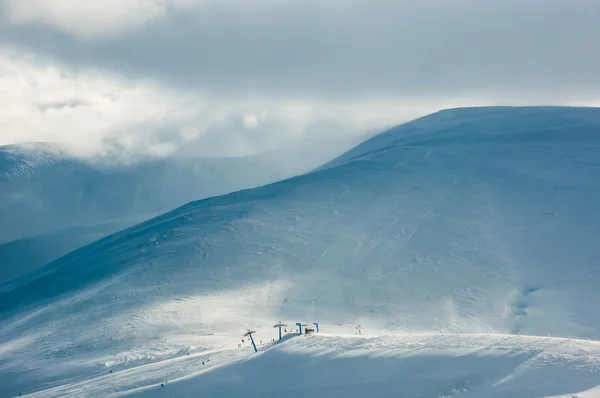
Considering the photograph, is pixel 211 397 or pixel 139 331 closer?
pixel 211 397

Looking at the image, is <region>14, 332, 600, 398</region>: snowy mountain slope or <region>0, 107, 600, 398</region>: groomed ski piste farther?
<region>0, 107, 600, 398</region>: groomed ski piste

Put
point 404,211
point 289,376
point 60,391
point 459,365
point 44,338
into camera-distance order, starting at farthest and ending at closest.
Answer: point 404,211
point 44,338
point 60,391
point 289,376
point 459,365

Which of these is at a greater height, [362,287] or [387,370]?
[362,287]

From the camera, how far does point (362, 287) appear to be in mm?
83500

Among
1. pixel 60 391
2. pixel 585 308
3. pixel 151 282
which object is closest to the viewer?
pixel 60 391

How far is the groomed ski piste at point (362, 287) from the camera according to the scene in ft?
152

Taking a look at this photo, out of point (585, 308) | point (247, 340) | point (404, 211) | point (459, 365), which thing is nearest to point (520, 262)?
point (585, 308)

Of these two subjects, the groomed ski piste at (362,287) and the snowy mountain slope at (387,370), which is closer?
the snowy mountain slope at (387,370)

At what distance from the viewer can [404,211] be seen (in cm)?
10212

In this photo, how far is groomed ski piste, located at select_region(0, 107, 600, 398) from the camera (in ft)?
152

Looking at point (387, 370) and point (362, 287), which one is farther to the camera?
point (362, 287)

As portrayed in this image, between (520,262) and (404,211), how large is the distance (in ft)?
65.0

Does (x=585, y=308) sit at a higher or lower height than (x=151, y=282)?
lower

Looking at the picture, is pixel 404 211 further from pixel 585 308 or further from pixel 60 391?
pixel 60 391
